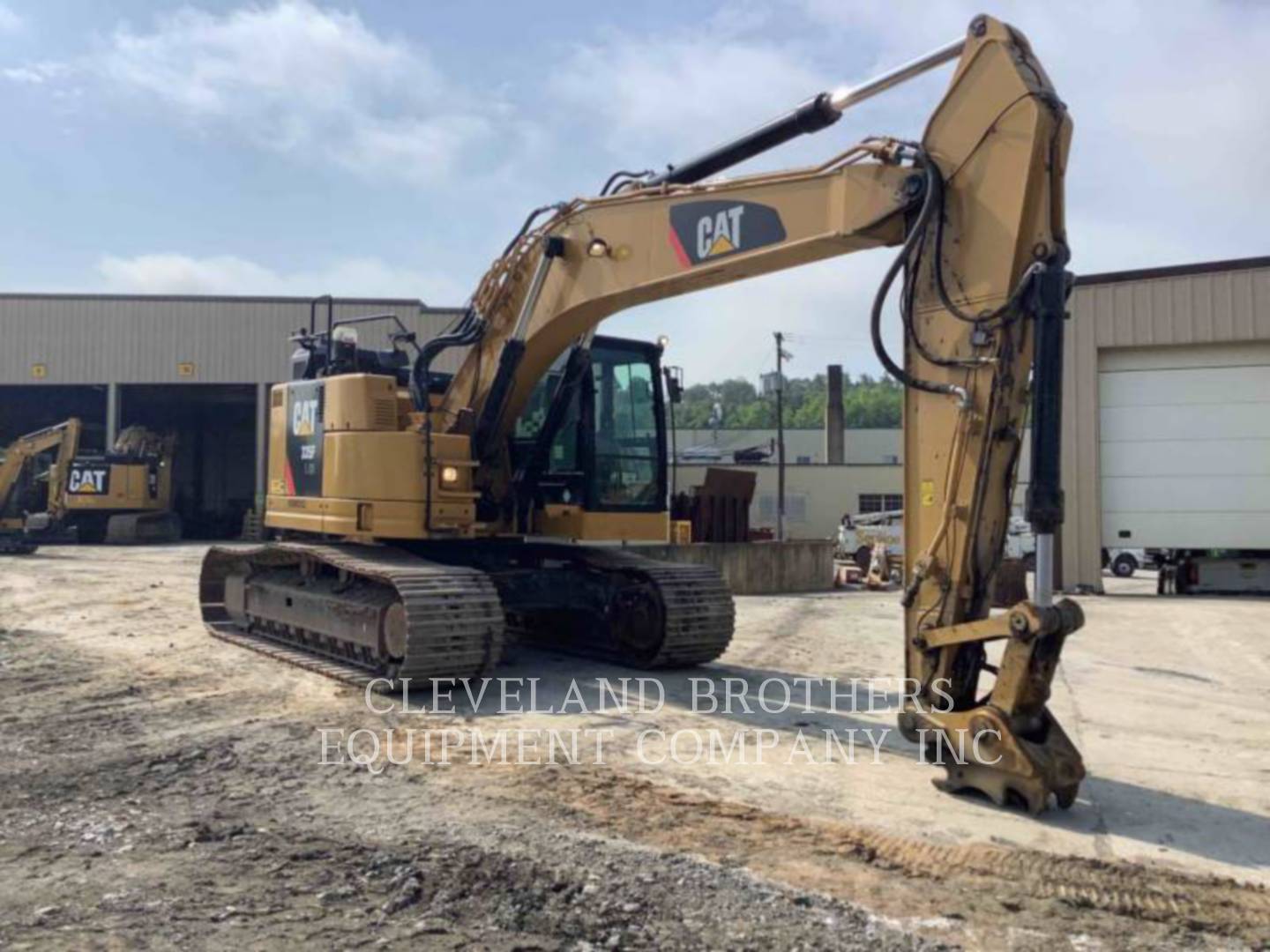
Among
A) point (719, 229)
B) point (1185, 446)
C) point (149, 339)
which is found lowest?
point (1185, 446)

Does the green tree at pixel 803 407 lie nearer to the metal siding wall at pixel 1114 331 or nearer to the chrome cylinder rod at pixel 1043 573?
the metal siding wall at pixel 1114 331

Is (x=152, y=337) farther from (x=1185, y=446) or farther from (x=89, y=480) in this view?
(x=1185, y=446)

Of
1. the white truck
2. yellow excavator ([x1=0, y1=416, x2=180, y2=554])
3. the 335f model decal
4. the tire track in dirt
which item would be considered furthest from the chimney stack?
the tire track in dirt

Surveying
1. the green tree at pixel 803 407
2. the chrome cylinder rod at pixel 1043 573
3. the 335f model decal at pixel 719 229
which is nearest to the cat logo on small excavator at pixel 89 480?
the 335f model decal at pixel 719 229

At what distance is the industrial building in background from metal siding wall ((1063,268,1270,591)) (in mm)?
24

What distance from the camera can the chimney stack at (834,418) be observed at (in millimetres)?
48750

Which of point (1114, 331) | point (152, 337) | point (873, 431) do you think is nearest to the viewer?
point (1114, 331)

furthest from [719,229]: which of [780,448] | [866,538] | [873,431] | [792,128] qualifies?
[873,431]

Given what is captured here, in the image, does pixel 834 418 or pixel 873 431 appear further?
pixel 873 431

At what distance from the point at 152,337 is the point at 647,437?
96.9 feet

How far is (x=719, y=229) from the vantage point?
277 inches

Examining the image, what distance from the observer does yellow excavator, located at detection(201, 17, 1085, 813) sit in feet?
17.8

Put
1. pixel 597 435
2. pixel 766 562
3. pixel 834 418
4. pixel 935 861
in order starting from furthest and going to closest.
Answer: pixel 834 418 < pixel 766 562 < pixel 597 435 < pixel 935 861

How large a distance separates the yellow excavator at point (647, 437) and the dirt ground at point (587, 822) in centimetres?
54
